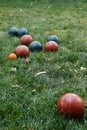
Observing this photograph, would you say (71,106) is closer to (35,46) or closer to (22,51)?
(22,51)

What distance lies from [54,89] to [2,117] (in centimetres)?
114

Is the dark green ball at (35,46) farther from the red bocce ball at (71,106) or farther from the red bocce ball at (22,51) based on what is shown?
the red bocce ball at (71,106)

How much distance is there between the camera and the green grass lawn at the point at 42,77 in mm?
4285

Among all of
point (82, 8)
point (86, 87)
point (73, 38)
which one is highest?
point (86, 87)

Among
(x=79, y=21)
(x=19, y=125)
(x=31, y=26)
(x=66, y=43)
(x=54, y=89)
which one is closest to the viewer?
(x=19, y=125)

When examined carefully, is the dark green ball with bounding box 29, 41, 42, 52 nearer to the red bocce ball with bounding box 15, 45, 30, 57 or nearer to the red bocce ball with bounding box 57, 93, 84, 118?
the red bocce ball with bounding box 15, 45, 30, 57

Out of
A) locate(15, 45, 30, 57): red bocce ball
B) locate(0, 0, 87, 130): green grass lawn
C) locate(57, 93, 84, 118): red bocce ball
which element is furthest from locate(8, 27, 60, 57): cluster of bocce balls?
locate(57, 93, 84, 118): red bocce ball

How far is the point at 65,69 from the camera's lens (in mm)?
6086

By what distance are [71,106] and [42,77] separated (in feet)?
5.08

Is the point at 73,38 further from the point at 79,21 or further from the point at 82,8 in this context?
the point at 82,8

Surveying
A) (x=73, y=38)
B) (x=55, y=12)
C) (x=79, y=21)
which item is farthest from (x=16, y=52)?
(x=55, y=12)

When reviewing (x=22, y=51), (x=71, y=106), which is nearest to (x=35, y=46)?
(x=22, y=51)

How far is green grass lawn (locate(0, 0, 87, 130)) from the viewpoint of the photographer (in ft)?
14.1

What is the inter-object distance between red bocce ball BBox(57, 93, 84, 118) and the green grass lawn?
8cm
